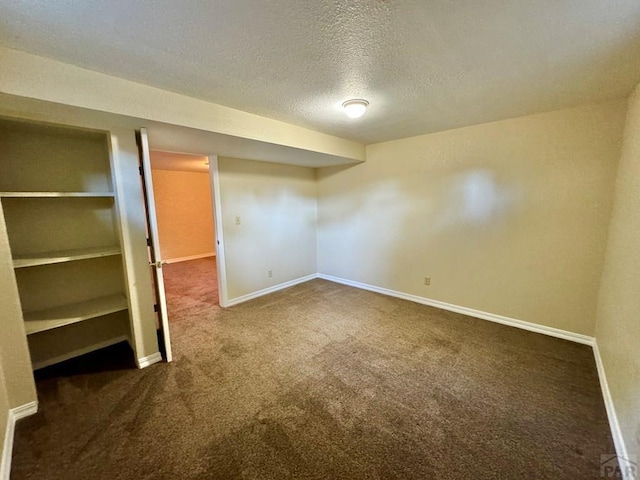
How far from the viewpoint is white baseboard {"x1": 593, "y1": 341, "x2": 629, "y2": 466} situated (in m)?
1.45

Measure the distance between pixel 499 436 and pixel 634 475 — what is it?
0.54 m

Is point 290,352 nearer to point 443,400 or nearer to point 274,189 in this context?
point 443,400

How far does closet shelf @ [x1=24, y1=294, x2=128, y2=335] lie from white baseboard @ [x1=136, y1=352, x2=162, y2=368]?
488mm

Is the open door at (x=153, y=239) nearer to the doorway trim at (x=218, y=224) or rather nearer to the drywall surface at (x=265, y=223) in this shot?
the doorway trim at (x=218, y=224)

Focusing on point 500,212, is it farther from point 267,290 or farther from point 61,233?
point 61,233

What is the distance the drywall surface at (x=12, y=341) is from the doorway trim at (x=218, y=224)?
1.95 meters

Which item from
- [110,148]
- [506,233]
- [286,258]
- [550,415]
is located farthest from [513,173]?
[110,148]

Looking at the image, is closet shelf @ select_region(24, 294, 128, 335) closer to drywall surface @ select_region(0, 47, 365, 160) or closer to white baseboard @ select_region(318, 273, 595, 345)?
drywall surface @ select_region(0, 47, 365, 160)

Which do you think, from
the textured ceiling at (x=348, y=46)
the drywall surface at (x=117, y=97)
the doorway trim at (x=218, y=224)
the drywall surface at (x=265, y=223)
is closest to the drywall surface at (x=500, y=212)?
the textured ceiling at (x=348, y=46)

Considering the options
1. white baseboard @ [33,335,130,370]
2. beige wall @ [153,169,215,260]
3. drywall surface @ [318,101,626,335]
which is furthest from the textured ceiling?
beige wall @ [153,169,215,260]

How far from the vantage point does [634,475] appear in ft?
4.13

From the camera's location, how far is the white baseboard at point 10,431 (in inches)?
54.1

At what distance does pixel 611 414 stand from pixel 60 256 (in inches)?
159

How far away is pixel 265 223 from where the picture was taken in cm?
408
